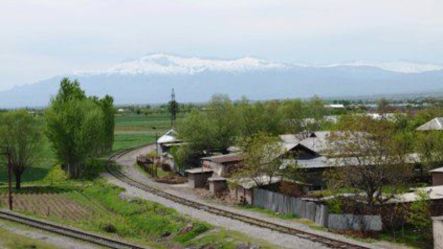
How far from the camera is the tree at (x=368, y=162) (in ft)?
129

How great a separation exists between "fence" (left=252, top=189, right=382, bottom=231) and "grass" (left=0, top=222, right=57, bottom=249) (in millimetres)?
17024

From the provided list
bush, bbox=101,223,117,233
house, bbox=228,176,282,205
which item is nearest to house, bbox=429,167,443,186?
house, bbox=228,176,282,205

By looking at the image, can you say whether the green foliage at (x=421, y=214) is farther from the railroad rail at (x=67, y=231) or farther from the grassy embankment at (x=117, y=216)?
the railroad rail at (x=67, y=231)

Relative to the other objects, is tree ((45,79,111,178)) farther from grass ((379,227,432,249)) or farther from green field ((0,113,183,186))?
grass ((379,227,432,249))

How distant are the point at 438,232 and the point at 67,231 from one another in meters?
23.2

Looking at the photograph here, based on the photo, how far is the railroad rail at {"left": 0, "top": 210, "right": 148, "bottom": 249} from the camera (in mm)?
35688

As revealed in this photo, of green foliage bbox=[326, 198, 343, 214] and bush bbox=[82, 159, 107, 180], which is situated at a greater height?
green foliage bbox=[326, 198, 343, 214]

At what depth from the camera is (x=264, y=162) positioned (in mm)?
49375

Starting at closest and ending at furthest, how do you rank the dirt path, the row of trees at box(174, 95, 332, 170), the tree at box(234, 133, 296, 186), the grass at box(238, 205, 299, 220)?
the dirt path
the grass at box(238, 205, 299, 220)
the tree at box(234, 133, 296, 186)
the row of trees at box(174, 95, 332, 170)

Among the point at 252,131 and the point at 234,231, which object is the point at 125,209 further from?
the point at 252,131

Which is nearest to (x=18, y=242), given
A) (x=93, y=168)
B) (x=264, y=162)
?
(x=264, y=162)

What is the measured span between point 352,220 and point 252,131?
4399cm

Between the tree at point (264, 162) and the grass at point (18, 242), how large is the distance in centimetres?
1814

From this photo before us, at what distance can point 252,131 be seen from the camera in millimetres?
81625
